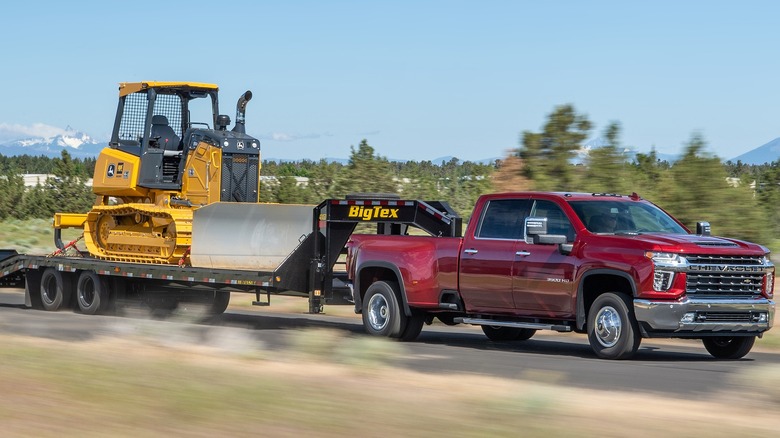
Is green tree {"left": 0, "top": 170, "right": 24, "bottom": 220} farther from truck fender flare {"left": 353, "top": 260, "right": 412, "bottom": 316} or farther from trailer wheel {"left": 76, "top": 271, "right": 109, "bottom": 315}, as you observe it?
truck fender flare {"left": 353, "top": 260, "right": 412, "bottom": 316}

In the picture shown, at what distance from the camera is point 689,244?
13930mm

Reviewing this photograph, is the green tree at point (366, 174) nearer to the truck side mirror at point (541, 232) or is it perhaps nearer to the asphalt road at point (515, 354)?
the asphalt road at point (515, 354)

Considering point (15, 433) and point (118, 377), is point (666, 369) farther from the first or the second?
point (15, 433)

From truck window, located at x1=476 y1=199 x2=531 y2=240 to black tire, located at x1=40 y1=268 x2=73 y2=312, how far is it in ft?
31.9

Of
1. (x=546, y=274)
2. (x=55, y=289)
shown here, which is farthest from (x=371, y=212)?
(x=55, y=289)

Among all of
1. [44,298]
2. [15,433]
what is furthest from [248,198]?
[15,433]

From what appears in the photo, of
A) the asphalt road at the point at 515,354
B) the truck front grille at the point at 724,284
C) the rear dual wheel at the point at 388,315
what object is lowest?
the asphalt road at the point at 515,354

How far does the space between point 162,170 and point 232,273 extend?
14.0 feet

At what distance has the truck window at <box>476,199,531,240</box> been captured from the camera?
15461 millimetres

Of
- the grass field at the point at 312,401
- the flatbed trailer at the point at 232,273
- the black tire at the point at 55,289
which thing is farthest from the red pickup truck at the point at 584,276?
the black tire at the point at 55,289

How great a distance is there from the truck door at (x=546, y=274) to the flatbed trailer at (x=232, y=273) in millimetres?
2085

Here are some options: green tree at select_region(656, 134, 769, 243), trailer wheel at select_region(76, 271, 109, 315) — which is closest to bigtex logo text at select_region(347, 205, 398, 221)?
trailer wheel at select_region(76, 271, 109, 315)

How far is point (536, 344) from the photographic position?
56.7 ft

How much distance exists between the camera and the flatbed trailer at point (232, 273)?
1781 cm
